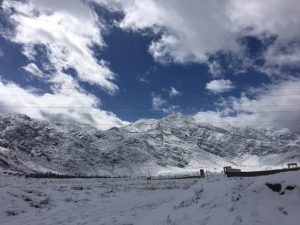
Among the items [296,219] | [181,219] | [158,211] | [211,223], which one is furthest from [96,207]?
[296,219]

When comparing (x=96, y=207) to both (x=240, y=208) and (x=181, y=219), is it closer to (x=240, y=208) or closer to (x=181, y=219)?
→ (x=181, y=219)

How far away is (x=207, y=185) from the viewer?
72.5ft

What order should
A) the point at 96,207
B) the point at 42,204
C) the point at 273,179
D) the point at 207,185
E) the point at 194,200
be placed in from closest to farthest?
the point at 273,179, the point at 194,200, the point at 207,185, the point at 96,207, the point at 42,204

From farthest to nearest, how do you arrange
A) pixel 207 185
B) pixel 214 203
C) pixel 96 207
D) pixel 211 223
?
pixel 96 207
pixel 207 185
pixel 214 203
pixel 211 223

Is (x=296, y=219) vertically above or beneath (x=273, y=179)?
beneath

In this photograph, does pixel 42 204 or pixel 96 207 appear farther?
pixel 42 204

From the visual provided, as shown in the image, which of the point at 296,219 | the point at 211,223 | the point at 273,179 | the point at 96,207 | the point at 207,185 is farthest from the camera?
the point at 96,207

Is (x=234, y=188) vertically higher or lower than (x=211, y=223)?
higher

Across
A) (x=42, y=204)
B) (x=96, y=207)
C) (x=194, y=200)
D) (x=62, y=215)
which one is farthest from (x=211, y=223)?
(x=42, y=204)

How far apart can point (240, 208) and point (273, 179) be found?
211 centimetres

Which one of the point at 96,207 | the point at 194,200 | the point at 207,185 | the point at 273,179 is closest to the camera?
the point at 273,179

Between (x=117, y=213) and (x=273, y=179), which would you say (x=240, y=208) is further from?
(x=117, y=213)

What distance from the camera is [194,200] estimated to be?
20453 millimetres

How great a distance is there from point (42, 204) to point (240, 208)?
17077 millimetres
